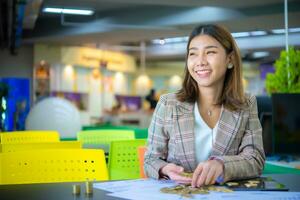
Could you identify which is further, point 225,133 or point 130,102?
point 130,102

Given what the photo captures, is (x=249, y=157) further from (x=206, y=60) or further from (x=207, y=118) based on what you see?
(x=206, y=60)

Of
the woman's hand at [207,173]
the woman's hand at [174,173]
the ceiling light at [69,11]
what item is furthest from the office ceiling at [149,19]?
the woman's hand at [207,173]

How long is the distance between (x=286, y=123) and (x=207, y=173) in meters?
1.98

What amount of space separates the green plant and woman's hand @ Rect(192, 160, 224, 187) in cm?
278

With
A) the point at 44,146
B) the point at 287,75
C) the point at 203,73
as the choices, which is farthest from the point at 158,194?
the point at 287,75

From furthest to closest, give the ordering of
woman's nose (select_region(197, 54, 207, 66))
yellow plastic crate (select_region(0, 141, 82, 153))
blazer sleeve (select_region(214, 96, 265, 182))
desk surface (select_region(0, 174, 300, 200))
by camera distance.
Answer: yellow plastic crate (select_region(0, 141, 82, 153)), woman's nose (select_region(197, 54, 207, 66)), blazer sleeve (select_region(214, 96, 265, 182)), desk surface (select_region(0, 174, 300, 200))

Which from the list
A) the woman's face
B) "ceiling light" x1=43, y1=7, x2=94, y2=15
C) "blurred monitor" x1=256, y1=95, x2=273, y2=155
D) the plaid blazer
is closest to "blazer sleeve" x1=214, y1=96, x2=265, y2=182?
the plaid blazer

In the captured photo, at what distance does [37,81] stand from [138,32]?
4252 millimetres

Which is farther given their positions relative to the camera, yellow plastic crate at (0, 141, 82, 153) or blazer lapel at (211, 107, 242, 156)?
yellow plastic crate at (0, 141, 82, 153)

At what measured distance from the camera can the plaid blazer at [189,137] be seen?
200cm

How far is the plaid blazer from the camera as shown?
1997mm

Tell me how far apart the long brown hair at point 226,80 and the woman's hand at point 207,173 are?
424mm

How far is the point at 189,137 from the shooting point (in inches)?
79.0

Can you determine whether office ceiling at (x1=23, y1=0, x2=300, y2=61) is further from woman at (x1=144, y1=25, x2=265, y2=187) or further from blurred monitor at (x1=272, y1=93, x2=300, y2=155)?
woman at (x1=144, y1=25, x2=265, y2=187)
